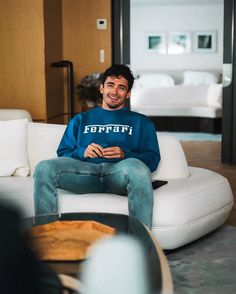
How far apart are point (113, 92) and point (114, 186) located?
0.52m

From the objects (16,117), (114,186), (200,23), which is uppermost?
(200,23)

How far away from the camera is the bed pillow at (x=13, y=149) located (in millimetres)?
3117

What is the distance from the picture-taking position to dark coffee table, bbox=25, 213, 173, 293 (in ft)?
4.29

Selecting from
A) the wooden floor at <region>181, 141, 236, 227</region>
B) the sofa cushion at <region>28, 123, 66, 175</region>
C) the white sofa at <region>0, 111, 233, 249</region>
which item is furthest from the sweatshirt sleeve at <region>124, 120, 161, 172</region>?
the wooden floor at <region>181, 141, 236, 227</region>

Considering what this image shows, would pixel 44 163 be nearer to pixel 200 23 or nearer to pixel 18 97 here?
pixel 18 97

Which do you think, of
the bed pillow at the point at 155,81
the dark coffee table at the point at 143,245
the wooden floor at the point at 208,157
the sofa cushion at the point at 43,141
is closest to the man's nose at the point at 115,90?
the sofa cushion at the point at 43,141

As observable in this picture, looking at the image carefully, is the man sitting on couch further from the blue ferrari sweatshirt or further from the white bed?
the white bed

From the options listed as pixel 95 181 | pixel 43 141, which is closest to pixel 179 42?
pixel 43 141

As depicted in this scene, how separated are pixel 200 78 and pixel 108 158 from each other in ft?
24.9

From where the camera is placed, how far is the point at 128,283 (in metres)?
1.29

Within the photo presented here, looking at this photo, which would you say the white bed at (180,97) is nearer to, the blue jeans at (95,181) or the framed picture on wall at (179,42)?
the framed picture on wall at (179,42)

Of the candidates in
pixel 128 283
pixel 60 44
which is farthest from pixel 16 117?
pixel 128 283

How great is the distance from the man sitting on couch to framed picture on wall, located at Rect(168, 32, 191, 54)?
8044mm

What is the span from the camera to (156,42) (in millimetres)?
10703
